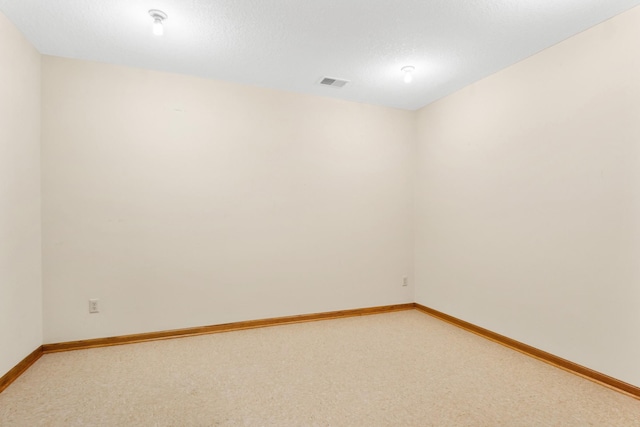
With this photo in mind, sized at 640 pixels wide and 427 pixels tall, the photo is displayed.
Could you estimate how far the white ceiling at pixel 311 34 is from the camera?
81.5 inches

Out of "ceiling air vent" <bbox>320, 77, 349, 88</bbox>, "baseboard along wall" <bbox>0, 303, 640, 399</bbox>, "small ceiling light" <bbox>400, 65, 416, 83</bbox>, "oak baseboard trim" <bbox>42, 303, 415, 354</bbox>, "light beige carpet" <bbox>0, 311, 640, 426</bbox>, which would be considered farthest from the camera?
"ceiling air vent" <bbox>320, 77, 349, 88</bbox>

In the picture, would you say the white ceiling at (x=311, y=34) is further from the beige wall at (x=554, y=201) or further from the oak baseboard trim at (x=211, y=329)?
the oak baseboard trim at (x=211, y=329)

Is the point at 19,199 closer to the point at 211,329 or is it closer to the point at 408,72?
the point at 211,329

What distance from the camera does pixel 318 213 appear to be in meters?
3.64

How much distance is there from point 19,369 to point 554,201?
13.9 ft

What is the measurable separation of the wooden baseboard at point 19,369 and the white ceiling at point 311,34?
244cm

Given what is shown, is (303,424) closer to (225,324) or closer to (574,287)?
(225,324)

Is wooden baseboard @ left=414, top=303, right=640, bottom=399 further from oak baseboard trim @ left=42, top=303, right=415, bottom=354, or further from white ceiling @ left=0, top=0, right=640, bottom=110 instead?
white ceiling @ left=0, top=0, right=640, bottom=110

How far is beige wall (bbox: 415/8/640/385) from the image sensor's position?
2.13m

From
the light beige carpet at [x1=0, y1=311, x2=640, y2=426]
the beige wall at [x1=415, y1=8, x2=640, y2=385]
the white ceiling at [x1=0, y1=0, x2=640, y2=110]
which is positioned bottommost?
the light beige carpet at [x1=0, y1=311, x2=640, y2=426]

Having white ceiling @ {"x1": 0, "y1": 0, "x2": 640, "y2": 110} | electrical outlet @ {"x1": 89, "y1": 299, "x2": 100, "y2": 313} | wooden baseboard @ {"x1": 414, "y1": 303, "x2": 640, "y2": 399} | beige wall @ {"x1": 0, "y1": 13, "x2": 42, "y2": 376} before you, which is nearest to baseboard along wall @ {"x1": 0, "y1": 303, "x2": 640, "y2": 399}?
wooden baseboard @ {"x1": 414, "y1": 303, "x2": 640, "y2": 399}

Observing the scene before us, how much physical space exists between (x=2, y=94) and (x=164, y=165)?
3.81ft

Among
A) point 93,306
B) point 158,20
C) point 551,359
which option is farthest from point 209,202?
point 551,359

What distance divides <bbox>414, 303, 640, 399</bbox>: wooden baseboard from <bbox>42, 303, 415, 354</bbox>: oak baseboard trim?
862mm
